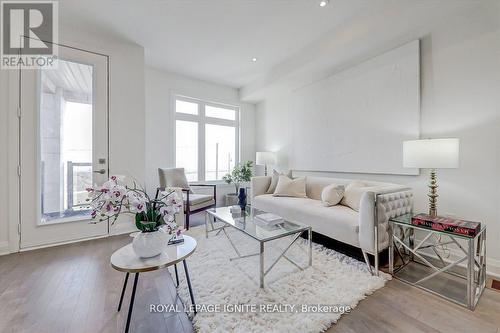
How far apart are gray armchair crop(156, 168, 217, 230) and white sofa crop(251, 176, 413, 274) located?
1.05 meters

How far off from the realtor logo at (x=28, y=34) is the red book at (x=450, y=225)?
4210 mm

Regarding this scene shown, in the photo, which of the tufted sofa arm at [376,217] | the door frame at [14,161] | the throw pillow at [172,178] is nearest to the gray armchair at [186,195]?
the throw pillow at [172,178]

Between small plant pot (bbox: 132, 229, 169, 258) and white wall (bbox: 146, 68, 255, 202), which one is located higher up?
white wall (bbox: 146, 68, 255, 202)

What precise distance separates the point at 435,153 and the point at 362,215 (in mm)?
835

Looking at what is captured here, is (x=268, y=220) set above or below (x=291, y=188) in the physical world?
below

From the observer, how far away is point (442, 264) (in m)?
2.12

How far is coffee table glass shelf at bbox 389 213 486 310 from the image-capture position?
1.56 metres

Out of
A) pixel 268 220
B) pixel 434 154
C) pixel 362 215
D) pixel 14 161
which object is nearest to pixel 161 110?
pixel 14 161

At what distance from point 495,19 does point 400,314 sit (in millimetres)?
2704

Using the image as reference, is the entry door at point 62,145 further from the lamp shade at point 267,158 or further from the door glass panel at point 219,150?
the lamp shade at point 267,158

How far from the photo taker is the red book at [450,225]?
5.15ft

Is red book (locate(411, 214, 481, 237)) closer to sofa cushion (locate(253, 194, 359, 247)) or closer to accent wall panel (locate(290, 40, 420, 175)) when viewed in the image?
sofa cushion (locate(253, 194, 359, 247))

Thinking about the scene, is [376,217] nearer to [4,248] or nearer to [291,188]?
[291,188]

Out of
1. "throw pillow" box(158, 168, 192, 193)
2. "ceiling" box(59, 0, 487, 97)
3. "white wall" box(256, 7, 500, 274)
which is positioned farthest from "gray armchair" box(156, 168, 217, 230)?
"white wall" box(256, 7, 500, 274)
